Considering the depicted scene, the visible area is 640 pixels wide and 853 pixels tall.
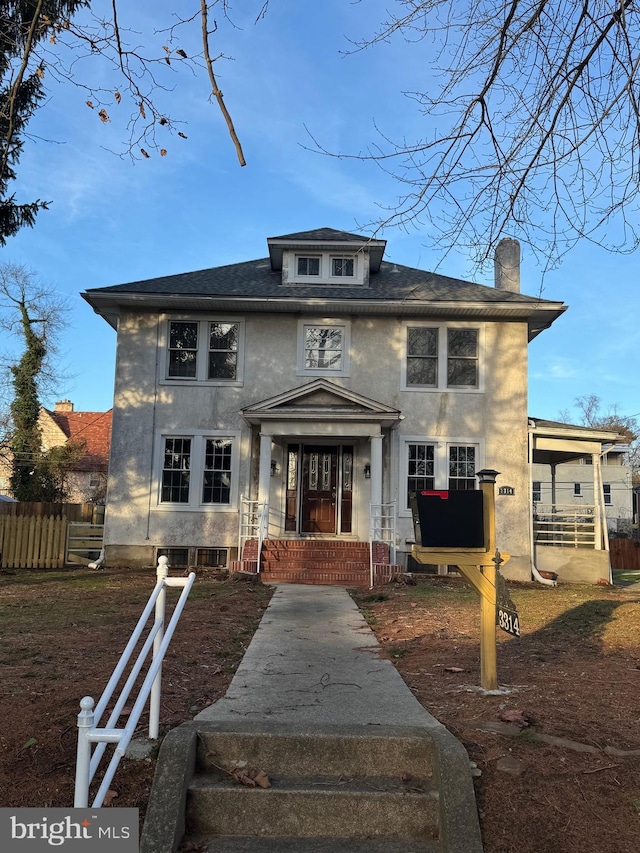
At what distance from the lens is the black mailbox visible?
4961 mm

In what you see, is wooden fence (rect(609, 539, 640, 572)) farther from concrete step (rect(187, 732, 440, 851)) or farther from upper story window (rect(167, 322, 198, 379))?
concrete step (rect(187, 732, 440, 851))

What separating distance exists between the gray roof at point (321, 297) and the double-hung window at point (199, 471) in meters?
3.19

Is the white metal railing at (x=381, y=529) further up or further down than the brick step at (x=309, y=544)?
further up

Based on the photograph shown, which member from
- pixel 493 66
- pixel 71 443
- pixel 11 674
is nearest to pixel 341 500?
pixel 11 674

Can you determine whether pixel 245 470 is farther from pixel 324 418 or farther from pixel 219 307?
pixel 219 307

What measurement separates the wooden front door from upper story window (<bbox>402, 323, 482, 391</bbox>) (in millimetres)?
2607

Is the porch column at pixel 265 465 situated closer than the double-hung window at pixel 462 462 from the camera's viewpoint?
Yes

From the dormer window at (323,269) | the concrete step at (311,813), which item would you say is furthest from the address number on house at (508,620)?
the dormer window at (323,269)

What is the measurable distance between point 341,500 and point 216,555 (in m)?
3.25

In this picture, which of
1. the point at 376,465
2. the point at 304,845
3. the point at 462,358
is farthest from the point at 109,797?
the point at 462,358

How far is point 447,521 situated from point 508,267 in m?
15.4

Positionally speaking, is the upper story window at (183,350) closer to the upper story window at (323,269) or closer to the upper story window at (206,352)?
the upper story window at (206,352)

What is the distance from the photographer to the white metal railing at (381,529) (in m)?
14.0

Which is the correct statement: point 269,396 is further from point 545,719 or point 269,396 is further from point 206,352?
point 545,719
